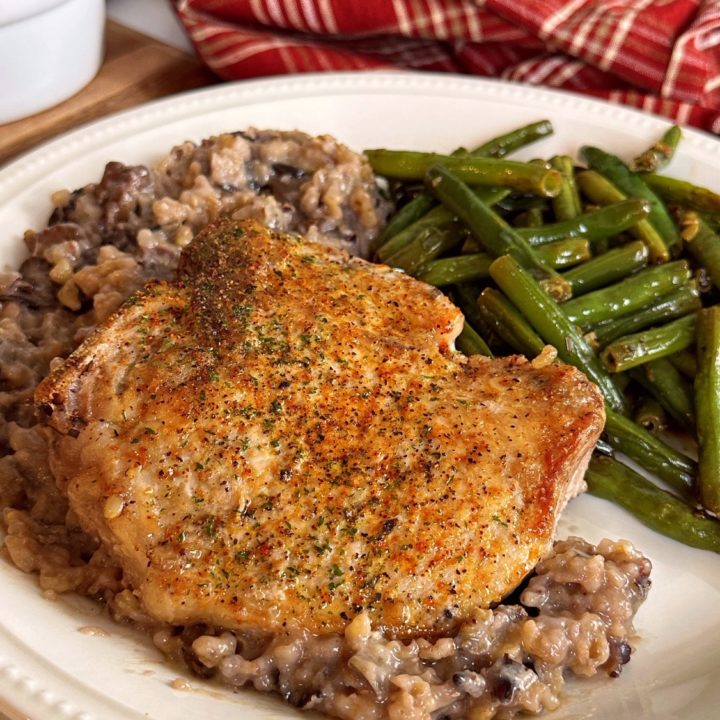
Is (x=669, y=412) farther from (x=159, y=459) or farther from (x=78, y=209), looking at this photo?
(x=78, y=209)

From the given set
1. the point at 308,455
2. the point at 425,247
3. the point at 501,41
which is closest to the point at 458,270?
the point at 425,247

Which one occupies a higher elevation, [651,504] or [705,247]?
[705,247]

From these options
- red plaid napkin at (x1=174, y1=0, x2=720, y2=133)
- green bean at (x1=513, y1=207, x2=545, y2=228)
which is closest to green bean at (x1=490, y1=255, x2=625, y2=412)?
green bean at (x1=513, y1=207, x2=545, y2=228)

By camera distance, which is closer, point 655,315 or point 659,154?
point 655,315

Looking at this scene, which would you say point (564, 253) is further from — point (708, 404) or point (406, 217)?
point (708, 404)

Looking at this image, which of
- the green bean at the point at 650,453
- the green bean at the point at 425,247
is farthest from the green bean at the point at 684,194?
the green bean at the point at 650,453

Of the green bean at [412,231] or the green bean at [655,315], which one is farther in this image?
the green bean at [412,231]

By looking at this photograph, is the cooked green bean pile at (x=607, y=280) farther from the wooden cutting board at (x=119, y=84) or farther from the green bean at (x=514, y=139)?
the wooden cutting board at (x=119, y=84)
